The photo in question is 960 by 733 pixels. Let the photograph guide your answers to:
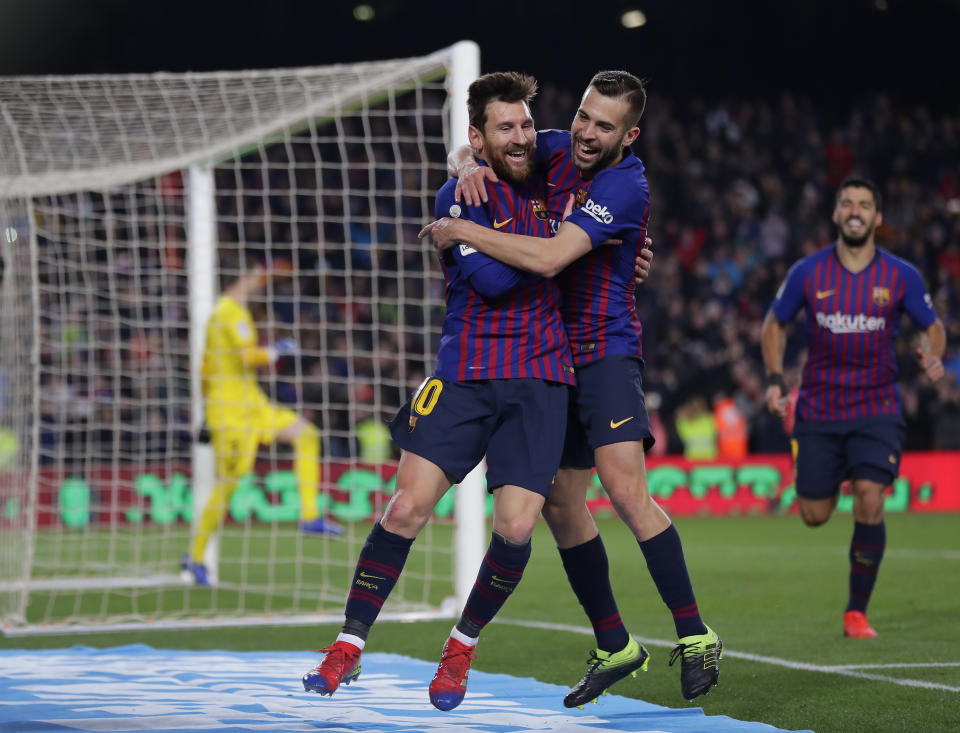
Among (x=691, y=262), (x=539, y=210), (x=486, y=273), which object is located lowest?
(x=486, y=273)

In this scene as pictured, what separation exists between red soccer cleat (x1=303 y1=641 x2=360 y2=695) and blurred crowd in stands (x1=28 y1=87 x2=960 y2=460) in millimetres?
9543

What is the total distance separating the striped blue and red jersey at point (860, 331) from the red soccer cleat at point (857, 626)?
0.93m

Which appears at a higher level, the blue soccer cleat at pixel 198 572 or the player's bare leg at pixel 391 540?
the player's bare leg at pixel 391 540

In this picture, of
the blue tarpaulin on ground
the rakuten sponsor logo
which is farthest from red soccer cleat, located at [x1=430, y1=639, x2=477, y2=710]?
the rakuten sponsor logo

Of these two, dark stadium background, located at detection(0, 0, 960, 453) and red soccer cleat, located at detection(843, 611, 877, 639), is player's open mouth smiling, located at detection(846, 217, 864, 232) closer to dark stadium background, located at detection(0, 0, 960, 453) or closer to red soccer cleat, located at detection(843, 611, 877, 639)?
red soccer cleat, located at detection(843, 611, 877, 639)

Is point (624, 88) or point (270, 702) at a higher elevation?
point (624, 88)

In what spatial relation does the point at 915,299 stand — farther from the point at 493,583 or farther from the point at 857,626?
the point at 493,583

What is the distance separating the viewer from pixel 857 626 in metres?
6.20

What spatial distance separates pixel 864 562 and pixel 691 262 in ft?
50.5

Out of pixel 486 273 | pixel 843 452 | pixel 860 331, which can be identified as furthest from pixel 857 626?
pixel 486 273

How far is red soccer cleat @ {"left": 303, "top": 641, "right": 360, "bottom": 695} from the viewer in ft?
12.5

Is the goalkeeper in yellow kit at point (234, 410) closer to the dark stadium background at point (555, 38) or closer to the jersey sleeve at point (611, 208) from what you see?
the jersey sleeve at point (611, 208)

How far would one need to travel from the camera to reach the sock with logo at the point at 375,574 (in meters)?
4.01

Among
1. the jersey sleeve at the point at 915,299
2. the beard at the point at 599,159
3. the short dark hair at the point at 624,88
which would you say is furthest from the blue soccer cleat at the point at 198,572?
the short dark hair at the point at 624,88
